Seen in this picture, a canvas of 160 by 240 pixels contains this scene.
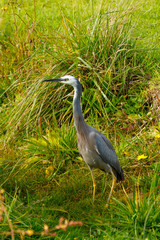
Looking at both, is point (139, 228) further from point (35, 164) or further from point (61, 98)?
point (61, 98)

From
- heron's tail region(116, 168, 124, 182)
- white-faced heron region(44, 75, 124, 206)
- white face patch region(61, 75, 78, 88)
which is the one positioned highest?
white face patch region(61, 75, 78, 88)

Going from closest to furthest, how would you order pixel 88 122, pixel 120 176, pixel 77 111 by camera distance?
1. pixel 77 111
2. pixel 120 176
3. pixel 88 122

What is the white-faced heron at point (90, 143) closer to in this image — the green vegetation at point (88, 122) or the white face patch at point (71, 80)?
the white face patch at point (71, 80)

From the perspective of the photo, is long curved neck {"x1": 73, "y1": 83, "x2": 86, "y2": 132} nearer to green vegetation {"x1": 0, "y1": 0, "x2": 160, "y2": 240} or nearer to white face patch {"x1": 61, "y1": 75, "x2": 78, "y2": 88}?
white face patch {"x1": 61, "y1": 75, "x2": 78, "y2": 88}

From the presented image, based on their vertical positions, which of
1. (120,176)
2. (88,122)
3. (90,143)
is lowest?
(120,176)

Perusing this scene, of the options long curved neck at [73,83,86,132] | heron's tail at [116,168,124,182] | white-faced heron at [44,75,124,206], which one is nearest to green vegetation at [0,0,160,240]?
heron's tail at [116,168,124,182]

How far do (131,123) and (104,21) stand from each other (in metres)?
1.69

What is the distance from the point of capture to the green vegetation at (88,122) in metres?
3.08

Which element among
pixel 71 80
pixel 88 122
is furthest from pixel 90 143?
pixel 88 122

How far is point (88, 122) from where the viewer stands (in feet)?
14.5

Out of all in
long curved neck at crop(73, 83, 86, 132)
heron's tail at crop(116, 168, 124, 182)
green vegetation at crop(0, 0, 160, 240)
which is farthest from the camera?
heron's tail at crop(116, 168, 124, 182)

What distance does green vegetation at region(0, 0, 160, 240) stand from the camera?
3.08 metres

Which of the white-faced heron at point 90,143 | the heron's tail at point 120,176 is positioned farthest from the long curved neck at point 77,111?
the heron's tail at point 120,176

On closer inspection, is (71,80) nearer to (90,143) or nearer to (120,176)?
(90,143)
